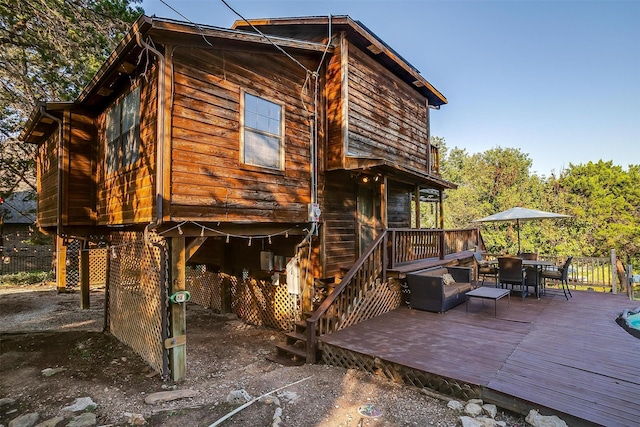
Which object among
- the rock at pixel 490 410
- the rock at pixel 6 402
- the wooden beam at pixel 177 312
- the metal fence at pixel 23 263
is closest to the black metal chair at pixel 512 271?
the rock at pixel 490 410

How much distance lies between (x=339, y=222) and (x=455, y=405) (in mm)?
5074

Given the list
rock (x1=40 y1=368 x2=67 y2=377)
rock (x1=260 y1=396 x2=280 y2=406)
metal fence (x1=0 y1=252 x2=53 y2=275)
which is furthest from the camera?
metal fence (x1=0 y1=252 x2=53 y2=275)

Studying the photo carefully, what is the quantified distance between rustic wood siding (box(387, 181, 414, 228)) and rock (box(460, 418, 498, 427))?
7518 millimetres

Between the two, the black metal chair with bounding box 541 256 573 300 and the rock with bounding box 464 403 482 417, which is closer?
the rock with bounding box 464 403 482 417

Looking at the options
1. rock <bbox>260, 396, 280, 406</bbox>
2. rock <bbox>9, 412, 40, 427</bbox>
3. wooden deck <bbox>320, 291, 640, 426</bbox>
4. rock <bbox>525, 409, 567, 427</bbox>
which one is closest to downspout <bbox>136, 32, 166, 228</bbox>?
rock <bbox>9, 412, 40, 427</bbox>

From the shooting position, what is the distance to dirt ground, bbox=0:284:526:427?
3.84 metres

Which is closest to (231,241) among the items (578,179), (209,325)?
(209,325)

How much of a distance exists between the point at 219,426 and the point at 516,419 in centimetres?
338

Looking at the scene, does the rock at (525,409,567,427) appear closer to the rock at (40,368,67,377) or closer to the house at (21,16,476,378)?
the house at (21,16,476,378)

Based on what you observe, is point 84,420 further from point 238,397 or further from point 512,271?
point 512,271

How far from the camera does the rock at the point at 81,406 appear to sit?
427 centimetres

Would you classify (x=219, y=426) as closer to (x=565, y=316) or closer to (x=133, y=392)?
(x=133, y=392)

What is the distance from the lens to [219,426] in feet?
12.0

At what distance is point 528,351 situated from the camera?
4891 millimetres
